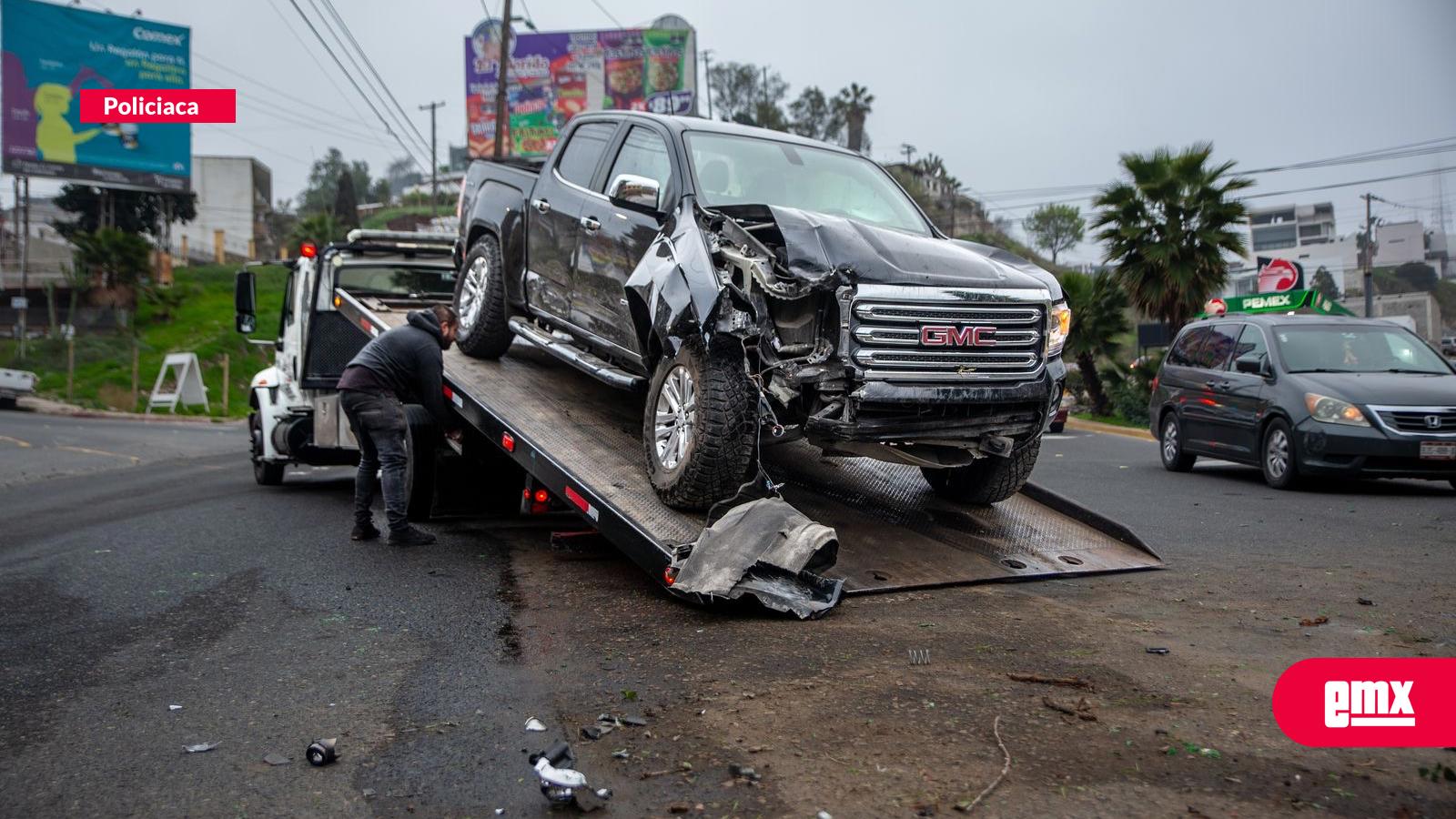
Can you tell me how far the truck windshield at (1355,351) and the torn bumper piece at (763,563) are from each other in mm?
7551

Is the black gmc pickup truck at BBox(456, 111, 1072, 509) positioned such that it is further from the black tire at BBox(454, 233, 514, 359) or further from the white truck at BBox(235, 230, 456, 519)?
the white truck at BBox(235, 230, 456, 519)

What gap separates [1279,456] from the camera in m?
11.0

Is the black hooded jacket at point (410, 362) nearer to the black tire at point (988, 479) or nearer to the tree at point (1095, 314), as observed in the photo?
the black tire at point (988, 479)

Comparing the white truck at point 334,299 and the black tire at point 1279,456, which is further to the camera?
the white truck at point 334,299

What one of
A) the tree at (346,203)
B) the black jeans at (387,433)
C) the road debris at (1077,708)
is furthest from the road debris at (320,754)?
the tree at (346,203)

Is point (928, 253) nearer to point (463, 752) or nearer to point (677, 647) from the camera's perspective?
point (677, 647)

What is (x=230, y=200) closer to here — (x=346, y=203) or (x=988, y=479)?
(x=346, y=203)

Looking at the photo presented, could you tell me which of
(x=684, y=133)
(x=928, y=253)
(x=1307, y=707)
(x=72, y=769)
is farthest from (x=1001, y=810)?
(x=684, y=133)

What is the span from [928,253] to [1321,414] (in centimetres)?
619

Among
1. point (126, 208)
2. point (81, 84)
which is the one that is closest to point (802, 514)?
point (81, 84)

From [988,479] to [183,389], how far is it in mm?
34198

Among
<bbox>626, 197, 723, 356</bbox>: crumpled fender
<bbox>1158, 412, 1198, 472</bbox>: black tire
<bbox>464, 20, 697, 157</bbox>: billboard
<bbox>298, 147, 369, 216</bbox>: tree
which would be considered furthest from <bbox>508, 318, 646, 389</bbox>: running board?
<bbox>298, 147, 369, 216</bbox>: tree

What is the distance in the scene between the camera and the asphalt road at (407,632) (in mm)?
3527

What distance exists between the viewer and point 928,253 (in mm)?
5898
